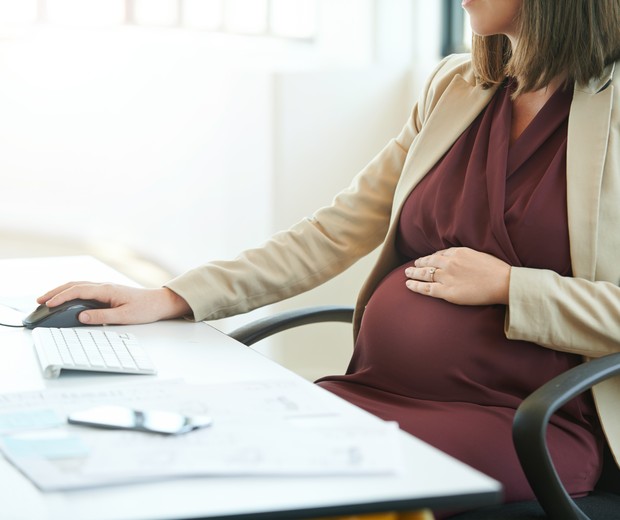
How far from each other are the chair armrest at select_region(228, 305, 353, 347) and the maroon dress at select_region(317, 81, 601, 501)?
0.15 meters

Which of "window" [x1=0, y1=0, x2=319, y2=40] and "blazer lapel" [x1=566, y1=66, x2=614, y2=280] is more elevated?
"window" [x1=0, y1=0, x2=319, y2=40]

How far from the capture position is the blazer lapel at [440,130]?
1904 mm

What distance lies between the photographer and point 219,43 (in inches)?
125

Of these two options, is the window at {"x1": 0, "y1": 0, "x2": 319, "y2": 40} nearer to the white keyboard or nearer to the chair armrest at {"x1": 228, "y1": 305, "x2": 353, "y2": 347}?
the chair armrest at {"x1": 228, "y1": 305, "x2": 353, "y2": 347}

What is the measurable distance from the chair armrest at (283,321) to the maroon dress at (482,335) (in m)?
0.15

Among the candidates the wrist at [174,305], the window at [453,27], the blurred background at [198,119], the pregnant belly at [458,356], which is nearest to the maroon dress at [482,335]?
the pregnant belly at [458,356]

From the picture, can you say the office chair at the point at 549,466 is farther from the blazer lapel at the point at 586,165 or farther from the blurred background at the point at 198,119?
the blurred background at the point at 198,119

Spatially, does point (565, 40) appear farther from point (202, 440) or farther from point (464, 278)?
point (202, 440)

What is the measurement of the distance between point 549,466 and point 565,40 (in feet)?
2.72

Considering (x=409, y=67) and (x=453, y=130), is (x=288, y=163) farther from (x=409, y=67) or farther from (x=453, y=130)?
(x=453, y=130)

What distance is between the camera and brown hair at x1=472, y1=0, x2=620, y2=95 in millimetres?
1791

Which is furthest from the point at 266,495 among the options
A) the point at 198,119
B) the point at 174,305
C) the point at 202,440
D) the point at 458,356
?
the point at 198,119

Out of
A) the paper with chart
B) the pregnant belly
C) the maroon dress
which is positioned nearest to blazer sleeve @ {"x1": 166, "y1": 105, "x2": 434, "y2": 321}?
the maroon dress

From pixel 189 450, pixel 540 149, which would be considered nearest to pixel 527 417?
pixel 189 450
